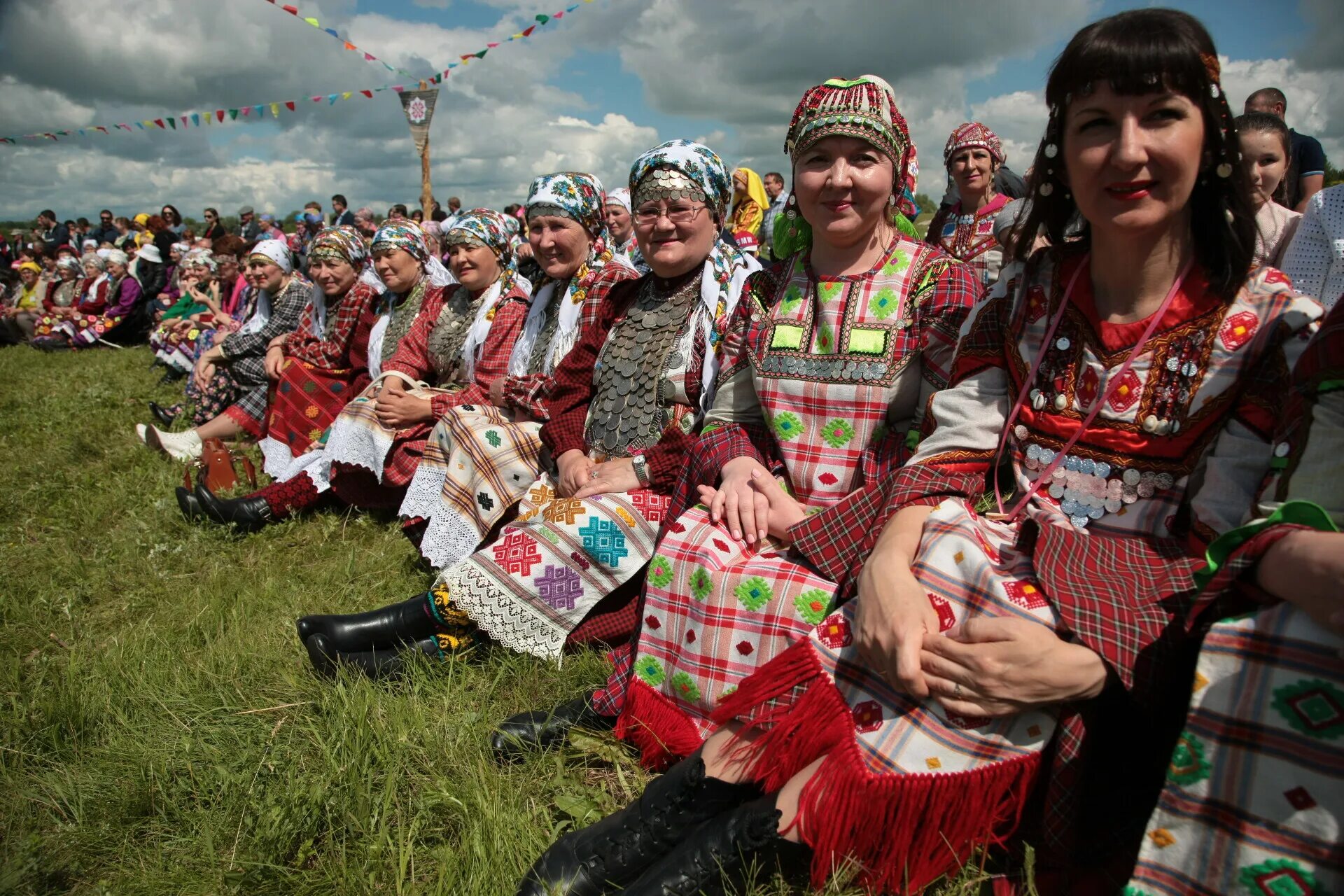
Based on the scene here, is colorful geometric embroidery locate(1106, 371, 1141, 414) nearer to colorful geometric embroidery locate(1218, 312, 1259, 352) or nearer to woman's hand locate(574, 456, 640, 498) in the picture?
colorful geometric embroidery locate(1218, 312, 1259, 352)

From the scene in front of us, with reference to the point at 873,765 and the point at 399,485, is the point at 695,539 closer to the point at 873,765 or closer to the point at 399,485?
the point at 873,765

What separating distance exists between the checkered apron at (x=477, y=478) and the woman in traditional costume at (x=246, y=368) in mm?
3384

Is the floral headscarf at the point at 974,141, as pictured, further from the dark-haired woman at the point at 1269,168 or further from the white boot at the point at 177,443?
the white boot at the point at 177,443

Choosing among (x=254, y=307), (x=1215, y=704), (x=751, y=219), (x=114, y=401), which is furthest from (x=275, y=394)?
(x=1215, y=704)

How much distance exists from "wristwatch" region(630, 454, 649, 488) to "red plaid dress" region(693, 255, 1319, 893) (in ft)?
3.40

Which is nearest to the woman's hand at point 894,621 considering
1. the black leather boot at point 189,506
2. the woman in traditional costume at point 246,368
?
the black leather boot at point 189,506

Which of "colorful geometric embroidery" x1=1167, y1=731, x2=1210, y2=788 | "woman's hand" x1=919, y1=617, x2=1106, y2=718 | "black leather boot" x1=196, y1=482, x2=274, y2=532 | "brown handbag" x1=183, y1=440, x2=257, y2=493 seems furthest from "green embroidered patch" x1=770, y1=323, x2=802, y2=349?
"brown handbag" x1=183, y1=440, x2=257, y2=493

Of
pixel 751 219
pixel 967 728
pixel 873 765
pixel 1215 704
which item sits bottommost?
pixel 873 765

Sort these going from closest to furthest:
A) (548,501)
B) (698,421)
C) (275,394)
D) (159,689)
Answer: (159,689) < (698,421) < (548,501) < (275,394)

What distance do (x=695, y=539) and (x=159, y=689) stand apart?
1919mm

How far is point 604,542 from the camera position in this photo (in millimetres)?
2545

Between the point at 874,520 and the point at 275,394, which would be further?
the point at 275,394

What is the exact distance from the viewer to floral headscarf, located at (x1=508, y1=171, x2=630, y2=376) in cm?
367

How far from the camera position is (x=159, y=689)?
8.64 feet
